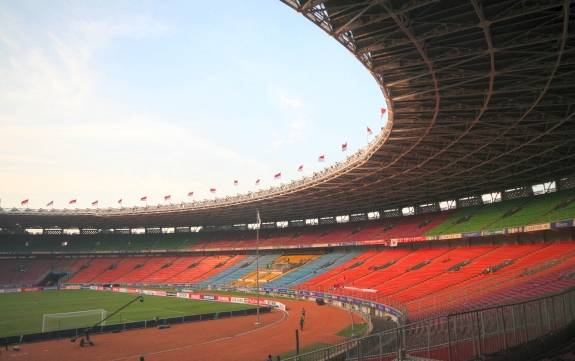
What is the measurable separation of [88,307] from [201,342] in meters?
27.6

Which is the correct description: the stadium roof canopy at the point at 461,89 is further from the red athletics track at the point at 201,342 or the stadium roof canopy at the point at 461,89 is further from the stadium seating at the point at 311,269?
the stadium seating at the point at 311,269

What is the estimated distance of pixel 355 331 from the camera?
115 ft

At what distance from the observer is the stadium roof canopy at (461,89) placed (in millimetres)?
18891

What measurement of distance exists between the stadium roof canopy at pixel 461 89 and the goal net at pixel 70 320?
1077 inches

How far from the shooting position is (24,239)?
98125 mm

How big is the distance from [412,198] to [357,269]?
13.4 meters

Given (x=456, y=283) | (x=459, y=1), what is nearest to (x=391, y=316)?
(x=456, y=283)

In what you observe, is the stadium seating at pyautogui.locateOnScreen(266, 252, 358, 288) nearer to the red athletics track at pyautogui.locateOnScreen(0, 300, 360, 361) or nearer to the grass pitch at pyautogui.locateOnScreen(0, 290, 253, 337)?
the grass pitch at pyautogui.locateOnScreen(0, 290, 253, 337)

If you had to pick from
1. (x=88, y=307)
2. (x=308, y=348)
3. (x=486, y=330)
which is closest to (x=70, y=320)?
(x=88, y=307)

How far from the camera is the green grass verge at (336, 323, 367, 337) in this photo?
3319 cm

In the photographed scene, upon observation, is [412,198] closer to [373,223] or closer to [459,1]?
[373,223]

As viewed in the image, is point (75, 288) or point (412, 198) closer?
point (412, 198)

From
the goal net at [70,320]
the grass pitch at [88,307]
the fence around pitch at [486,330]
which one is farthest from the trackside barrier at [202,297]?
the fence around pitch at [486,330]

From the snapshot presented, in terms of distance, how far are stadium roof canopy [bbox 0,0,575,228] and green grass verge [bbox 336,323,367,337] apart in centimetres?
1451
